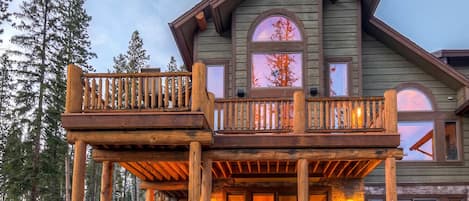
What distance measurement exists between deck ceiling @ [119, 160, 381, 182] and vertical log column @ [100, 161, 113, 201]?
76cm

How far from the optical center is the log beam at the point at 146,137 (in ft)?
31.6

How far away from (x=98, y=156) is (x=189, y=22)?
4.61 meters

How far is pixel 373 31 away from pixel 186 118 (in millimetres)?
7002

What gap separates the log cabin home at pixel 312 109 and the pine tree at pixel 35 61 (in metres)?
11.4

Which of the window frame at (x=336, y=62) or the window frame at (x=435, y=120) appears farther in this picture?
the window frame at (x=435, y=120)

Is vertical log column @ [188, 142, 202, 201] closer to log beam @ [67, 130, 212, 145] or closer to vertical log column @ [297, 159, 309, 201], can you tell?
log beam @ [67, 130, 212, 145]

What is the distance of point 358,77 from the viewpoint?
536 inches

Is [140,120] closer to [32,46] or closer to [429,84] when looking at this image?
[429,84]

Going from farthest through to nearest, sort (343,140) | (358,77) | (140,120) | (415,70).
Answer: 1. (415,70)
2. (358,77)
3. (343,140)
4. (140,120)

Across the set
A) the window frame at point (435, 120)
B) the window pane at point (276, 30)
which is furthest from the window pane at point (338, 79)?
the window frame at point (435, 120)

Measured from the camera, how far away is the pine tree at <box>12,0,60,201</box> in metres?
24.9

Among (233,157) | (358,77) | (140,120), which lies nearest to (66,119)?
(140,120)

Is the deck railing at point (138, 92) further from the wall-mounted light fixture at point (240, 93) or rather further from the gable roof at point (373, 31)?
the gable roof at point (373, 31)

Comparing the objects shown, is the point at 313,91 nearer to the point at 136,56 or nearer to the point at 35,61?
the point at 35,61
